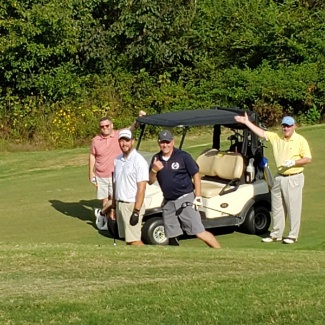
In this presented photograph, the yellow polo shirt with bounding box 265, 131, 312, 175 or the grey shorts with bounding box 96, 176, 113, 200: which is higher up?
the yellow polo shirt with bounding box 265, 131, 312, 175

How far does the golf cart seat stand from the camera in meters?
11.6

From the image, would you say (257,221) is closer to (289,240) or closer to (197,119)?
(289,240)

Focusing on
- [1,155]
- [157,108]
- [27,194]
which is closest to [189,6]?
[157,108]

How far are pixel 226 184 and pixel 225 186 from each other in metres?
0.08

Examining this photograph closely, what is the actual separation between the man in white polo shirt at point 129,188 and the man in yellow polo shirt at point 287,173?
147cm

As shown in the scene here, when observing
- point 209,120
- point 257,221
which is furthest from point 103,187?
point 257,221

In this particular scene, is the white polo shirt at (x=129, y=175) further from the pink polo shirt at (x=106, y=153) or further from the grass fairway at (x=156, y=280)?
the pink polo shirt at (x=106, y=153)

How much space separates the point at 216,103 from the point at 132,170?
1706cm

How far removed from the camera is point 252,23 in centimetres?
2838

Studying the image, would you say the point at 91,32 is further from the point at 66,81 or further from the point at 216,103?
the point at 216,103

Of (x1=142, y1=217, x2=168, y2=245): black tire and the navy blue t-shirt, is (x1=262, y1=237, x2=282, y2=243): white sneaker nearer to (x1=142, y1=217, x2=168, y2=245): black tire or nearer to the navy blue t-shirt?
(x1=142, y1=217, x2=168, y2=245): black tire

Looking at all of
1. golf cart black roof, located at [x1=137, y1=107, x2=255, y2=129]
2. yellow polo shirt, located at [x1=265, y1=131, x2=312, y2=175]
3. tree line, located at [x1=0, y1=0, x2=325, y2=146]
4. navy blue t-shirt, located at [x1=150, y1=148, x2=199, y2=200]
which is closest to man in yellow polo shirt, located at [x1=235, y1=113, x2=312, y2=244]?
yellow polo shirt, located at [x1=265, y1=131, x2=312, y2=175]

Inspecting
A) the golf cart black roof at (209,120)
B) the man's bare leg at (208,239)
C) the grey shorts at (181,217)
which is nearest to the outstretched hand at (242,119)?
the golf cart black roof at (209,120)

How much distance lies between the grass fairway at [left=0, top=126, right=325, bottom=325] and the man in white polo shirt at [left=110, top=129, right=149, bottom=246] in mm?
900
